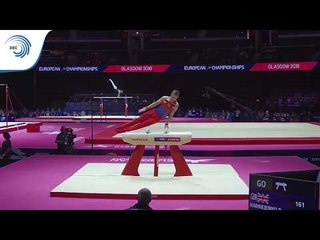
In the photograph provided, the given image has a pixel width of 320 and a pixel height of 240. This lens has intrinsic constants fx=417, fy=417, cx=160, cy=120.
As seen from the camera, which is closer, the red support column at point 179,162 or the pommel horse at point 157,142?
the pommel horse at point 157,142

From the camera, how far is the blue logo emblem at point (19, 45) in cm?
963

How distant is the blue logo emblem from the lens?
9627 mm

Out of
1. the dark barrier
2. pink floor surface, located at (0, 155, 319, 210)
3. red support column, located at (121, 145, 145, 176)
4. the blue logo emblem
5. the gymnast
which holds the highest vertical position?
the blue logo emblem

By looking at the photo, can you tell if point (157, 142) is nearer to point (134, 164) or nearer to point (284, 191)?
point (134, 164)

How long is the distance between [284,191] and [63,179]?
152 inches

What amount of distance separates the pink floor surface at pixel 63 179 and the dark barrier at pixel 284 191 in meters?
1.03

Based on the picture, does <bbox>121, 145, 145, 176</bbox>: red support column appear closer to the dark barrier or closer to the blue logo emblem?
the dark barrier

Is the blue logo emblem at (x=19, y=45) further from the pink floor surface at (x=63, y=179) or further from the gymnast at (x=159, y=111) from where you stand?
the gymnast at (x=159, y=111)

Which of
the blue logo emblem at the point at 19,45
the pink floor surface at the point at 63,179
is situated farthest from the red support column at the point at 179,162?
the blue logo emblem at the point at 19,45

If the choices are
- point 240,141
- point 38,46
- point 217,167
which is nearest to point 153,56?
point 38,46

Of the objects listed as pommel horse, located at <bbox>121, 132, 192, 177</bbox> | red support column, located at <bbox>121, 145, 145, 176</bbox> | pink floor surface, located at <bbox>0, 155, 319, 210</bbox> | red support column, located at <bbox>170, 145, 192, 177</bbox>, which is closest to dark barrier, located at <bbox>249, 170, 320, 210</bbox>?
pink floor surface, located at <bbox>0, 155, 319, 210</bbox>

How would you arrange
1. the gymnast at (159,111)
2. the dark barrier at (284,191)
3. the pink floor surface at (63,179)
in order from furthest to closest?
the gymnast at (159,111)
the pink floor surface at (63,179)
the dark barrier at (284,191)

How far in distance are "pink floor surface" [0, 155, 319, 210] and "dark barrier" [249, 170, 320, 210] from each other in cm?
103
